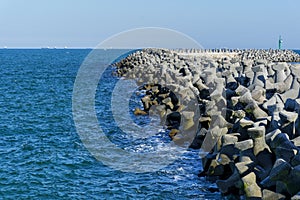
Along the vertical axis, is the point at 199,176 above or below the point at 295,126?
below

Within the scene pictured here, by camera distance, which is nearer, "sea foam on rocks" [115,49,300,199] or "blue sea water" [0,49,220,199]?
"sea foam on rocks" [115,49,300,199]

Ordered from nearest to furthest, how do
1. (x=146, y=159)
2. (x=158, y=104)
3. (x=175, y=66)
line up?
(x=146, y=159) < (x=158, y=104) < (x=175, y=66)

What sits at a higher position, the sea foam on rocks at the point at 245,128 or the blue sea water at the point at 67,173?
the sea foam on rocks at the point at 245,128

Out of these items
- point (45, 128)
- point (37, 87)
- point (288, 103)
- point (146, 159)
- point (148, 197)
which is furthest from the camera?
point (37, 87)

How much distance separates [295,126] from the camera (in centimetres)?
877

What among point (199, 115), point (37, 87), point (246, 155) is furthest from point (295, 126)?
point (37, 87)

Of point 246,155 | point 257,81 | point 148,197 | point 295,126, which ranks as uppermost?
point 257,81

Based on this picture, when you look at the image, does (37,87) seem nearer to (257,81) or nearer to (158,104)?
(158,104)

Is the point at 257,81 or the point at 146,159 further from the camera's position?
the point at 257,81

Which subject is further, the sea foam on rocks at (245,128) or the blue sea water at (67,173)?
the blue sea water at (67,173)

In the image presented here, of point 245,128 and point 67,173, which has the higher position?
point 245,128

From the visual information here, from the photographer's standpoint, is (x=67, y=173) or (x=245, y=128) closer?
(x=245, y=128)

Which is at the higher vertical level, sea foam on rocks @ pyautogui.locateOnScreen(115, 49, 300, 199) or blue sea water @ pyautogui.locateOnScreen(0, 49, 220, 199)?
sea foam on rocks @ pyautogui.locateOnScreen(115, 49, 300, 199)

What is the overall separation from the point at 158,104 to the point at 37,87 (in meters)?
17.8
